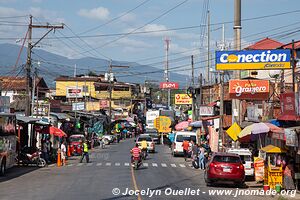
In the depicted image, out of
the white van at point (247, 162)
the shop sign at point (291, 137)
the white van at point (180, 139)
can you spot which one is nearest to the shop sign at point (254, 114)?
the white van at point (247, 162)

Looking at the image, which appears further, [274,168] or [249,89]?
[249,89]

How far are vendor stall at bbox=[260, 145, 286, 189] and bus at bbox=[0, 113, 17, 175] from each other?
14.3 m

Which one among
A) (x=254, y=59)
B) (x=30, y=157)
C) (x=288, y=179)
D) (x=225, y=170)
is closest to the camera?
(x=288, y=179)

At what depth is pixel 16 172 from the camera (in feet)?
103

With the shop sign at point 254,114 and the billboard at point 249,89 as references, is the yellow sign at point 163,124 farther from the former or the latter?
the billboard at point 249,89

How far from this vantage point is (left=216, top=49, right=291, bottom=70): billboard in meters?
32.2

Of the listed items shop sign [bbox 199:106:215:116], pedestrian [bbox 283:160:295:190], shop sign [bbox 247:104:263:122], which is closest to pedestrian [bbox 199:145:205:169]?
shop sign [bbox 247:104:263:122]

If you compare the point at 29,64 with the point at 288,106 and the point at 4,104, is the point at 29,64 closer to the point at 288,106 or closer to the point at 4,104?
the point at 4,104

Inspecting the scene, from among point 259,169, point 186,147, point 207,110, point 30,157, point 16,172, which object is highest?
point 207,110

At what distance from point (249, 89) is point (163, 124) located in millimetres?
45404

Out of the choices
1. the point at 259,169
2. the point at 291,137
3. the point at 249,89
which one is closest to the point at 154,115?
the point at 249,89

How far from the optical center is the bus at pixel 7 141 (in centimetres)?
2831

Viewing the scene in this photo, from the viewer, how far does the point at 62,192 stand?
20.3 meters

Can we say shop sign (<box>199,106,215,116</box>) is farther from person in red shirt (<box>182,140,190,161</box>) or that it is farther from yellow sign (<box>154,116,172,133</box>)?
yellow sign (<box>154,116,172,133</box>)
